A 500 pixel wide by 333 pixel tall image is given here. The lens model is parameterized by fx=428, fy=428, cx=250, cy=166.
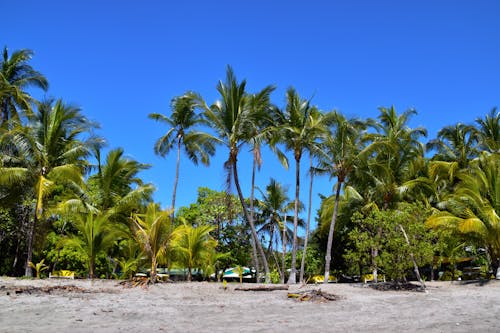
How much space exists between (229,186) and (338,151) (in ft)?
15.7

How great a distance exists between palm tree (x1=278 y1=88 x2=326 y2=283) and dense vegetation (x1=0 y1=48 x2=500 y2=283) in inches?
2.0

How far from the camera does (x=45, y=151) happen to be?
50.9 ft

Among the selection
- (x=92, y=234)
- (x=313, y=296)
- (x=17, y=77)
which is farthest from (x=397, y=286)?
(x=17, y=77)

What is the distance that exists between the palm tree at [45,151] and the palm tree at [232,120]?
5.20 meters

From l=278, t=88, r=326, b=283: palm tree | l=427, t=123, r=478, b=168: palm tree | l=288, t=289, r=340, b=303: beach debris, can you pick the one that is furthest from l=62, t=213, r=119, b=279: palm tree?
l=427, t=123, r=478, b=168: palm tree

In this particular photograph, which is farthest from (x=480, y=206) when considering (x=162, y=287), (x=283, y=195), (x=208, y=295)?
(x=283, y=195)

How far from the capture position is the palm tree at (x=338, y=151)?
17766 millimetres

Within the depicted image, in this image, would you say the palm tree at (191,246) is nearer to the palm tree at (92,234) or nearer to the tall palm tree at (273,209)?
the palm tree at (92,234)

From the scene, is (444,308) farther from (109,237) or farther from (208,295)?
(109,237)

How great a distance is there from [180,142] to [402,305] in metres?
16.6

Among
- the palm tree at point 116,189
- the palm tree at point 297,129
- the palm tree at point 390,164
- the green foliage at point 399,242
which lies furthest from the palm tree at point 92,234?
the palm tree at point 390,164

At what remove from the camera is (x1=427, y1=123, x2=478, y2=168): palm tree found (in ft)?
83.6

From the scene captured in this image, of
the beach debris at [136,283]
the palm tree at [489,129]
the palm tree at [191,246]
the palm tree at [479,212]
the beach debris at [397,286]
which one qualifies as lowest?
the beach debris at [136,283]

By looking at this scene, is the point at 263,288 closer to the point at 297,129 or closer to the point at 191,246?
→ the point at 191,246
